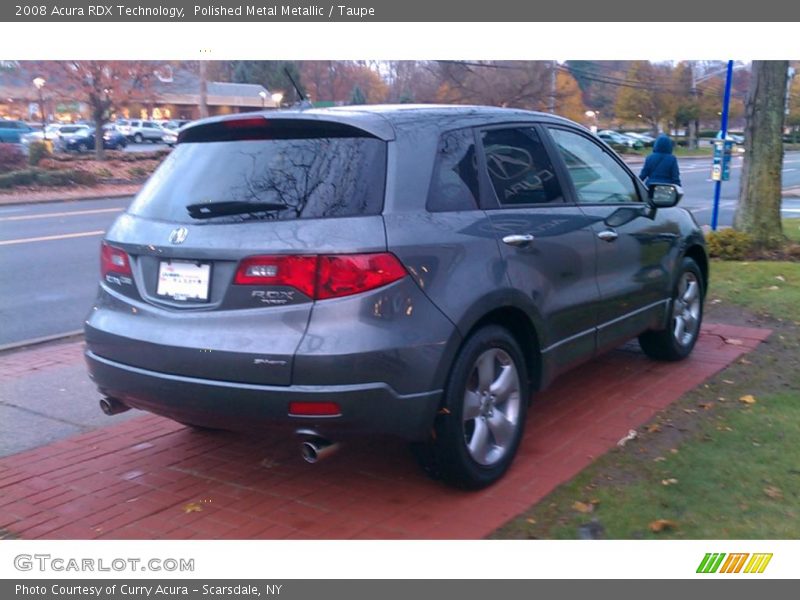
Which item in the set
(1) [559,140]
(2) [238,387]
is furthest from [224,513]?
(1) [559,140]

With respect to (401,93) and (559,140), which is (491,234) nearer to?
(559,140)

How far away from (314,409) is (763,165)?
927 centimetres

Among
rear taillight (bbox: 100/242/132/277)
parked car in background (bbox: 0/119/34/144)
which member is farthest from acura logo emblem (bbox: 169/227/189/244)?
parked car in background (bbox: 0/119/34/144)

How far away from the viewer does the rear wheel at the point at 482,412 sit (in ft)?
13.1

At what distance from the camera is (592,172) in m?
5.59

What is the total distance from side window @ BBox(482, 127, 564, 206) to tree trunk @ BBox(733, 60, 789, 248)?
7042 mm

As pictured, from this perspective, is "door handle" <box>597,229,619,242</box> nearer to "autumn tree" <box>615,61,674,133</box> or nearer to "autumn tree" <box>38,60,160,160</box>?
"autumn tree" <box>38,60,160,160</box>

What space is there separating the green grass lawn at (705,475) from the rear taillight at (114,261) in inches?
86.6

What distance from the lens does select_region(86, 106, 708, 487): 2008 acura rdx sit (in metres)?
3.64

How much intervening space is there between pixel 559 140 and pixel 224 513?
2945 millimetres

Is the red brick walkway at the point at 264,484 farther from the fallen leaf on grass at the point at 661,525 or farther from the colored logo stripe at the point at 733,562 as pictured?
the colored logo stripe at the point at 733,562

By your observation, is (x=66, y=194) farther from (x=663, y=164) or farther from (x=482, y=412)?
(x=482, y=412)

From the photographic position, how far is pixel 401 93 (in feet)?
69.1

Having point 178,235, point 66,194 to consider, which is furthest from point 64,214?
Answer: point 178,235
